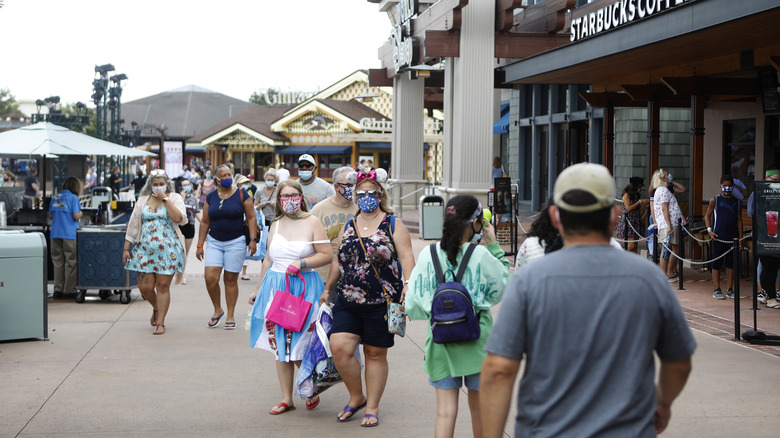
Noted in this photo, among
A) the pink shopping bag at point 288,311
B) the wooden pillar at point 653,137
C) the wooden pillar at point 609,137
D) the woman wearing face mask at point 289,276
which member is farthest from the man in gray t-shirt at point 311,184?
the wooden pillar at point 609,137

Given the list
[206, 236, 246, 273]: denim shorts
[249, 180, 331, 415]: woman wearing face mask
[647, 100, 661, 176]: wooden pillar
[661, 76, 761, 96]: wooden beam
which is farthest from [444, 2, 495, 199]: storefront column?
[249, 180, 331, 415]: woman wearing face mask

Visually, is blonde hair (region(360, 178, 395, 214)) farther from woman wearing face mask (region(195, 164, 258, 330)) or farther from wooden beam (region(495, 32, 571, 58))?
wooden beam (region(495, 32, 571, 58))

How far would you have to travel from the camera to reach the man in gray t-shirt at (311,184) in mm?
10078

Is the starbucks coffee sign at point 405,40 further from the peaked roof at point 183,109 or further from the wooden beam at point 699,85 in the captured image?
the peaked roof at point 183,109

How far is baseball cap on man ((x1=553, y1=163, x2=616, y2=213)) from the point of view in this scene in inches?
115

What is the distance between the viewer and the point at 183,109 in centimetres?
7906

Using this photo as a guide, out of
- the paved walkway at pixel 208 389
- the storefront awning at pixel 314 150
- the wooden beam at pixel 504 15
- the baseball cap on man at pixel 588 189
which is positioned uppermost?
the wooden beam at pixel 504 15

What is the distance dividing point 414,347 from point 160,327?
2778 mm

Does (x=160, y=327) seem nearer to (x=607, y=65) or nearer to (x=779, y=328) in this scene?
(x=779, y=328)

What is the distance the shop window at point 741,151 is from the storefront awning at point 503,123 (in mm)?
13343

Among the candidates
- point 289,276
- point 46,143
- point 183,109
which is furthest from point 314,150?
point 289,276

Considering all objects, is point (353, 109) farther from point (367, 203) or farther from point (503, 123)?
point (367, 203)

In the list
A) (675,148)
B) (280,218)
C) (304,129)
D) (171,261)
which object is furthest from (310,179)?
(304,129)

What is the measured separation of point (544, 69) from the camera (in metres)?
15.6
